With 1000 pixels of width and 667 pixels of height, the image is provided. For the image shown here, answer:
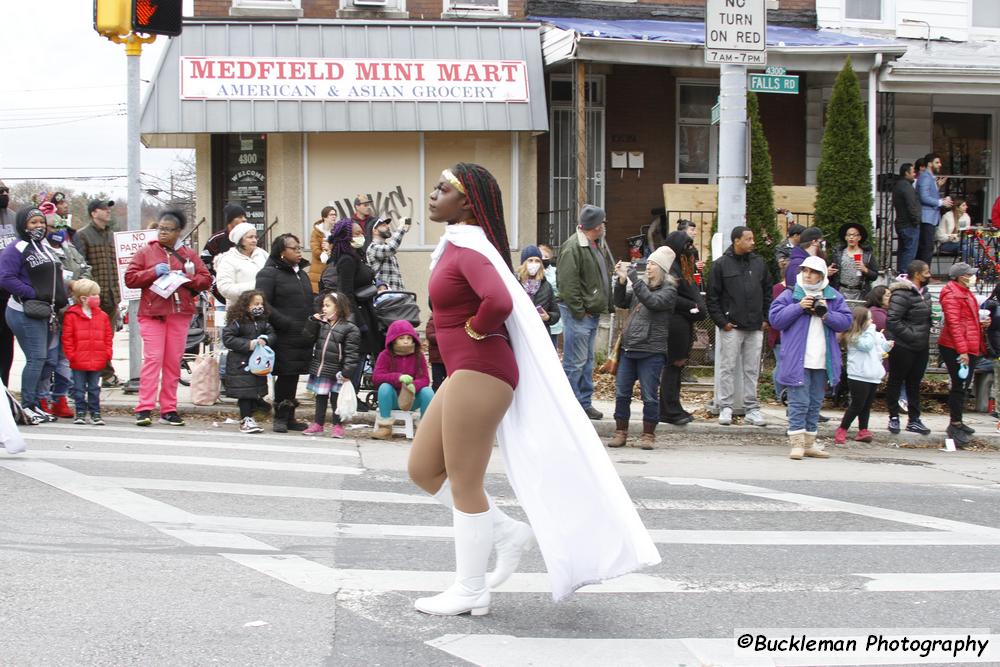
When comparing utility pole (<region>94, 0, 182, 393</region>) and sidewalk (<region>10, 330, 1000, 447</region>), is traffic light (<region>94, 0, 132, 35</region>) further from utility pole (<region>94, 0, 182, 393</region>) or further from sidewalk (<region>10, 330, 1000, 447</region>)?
sidewalk (<region>10, 330, 1000, 447</region>)

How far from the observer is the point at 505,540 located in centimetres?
536

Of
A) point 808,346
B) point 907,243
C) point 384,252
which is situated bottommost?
point 808,346

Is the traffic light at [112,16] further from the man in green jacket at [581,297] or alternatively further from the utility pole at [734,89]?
the utility pole at [734,89]

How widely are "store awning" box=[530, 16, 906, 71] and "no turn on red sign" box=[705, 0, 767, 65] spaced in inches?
192

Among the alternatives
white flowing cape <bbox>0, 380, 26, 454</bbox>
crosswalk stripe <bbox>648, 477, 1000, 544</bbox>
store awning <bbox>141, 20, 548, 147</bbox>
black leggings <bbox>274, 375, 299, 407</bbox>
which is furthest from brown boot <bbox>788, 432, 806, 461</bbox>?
store awning <bbox>141, 20, 548, 147</bbox>

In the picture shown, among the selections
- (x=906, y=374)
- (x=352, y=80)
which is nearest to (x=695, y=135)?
(x=352, y=80)

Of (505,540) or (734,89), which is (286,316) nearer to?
(734,89)

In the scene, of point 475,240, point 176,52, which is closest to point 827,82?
point 176,52

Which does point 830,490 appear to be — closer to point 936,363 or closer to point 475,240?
point 475,240

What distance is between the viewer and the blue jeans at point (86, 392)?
11180 mm

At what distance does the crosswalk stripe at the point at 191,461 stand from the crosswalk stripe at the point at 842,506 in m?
2.65

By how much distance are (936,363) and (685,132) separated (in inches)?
288

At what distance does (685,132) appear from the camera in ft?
68.5

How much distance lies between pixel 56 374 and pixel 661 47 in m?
10.3
